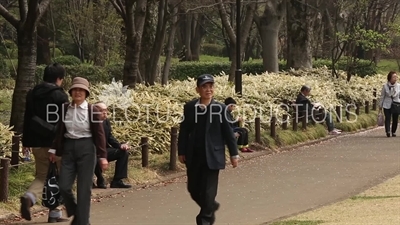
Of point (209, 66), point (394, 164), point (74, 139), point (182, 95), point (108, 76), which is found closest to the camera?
point (74, 139)

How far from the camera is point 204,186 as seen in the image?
998 cm

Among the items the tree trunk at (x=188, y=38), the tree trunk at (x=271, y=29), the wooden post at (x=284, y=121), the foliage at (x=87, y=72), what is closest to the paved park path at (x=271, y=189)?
the wooden post at (x=284, y=121)

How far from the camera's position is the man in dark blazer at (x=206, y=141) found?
9852 mm

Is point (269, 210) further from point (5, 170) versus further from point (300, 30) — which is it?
point (300, 30)

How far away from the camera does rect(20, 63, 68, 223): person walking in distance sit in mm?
10578

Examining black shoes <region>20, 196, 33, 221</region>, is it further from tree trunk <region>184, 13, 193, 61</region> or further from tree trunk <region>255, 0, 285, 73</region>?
tree trunk <region>184, 13, 193, 61</region>

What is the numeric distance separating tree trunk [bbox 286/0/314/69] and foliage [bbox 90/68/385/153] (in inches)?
27.8

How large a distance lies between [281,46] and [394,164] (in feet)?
158

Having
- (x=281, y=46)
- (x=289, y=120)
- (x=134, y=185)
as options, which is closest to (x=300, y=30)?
(x=289, y=120)

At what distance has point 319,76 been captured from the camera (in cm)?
3142

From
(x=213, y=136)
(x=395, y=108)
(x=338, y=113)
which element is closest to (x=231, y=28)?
(x=338, y=113)

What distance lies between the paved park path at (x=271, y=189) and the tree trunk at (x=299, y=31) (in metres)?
11.4

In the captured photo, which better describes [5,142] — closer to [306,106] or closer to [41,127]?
[41,127]

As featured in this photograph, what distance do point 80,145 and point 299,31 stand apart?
23.3 meters
